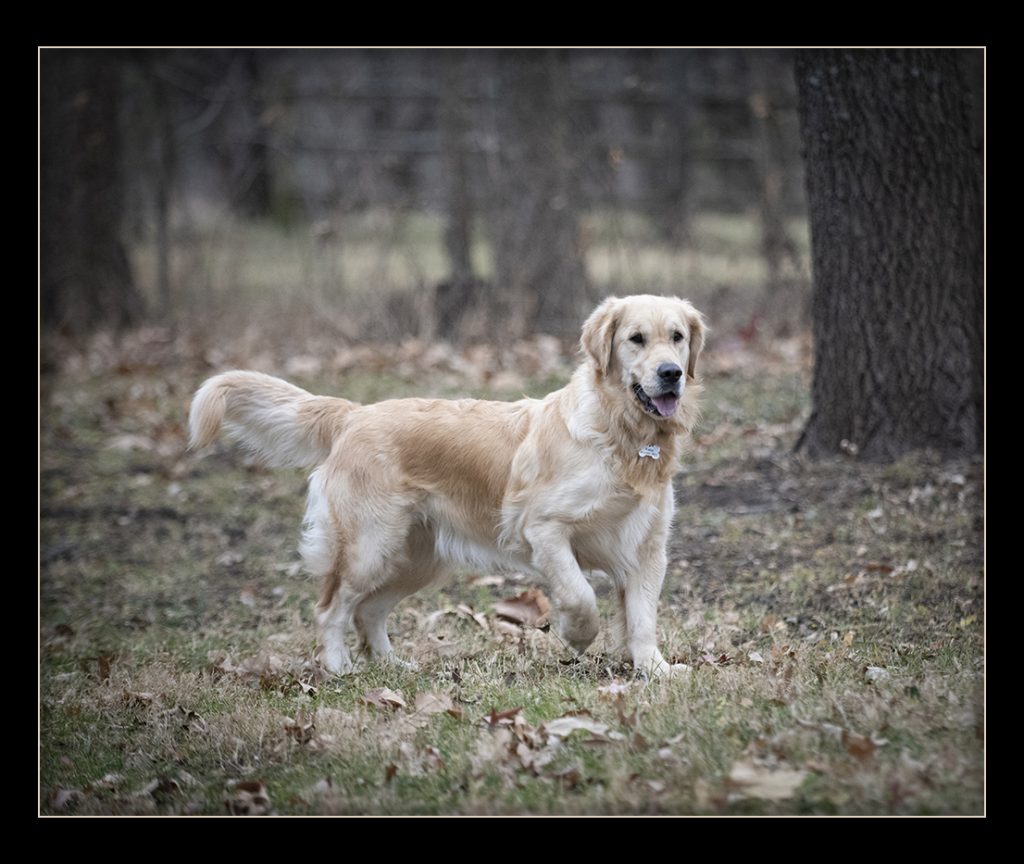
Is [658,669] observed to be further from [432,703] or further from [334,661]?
[334,661]

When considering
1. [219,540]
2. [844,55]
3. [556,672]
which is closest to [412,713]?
[556,672]

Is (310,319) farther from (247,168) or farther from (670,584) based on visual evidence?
(247,168)

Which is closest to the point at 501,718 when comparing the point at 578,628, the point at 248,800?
the point at 578,628

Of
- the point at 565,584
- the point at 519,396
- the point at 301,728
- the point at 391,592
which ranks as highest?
the point at 519,396

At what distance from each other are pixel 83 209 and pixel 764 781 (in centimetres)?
1308

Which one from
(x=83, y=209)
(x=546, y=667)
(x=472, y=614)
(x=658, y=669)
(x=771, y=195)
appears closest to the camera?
(x=658, y=669)

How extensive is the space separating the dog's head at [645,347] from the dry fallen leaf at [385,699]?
5.02ft

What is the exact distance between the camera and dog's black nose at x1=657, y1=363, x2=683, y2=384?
459 centimetres

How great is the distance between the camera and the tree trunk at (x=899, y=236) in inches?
266

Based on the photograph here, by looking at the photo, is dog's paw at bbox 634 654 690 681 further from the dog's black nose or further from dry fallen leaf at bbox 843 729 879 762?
the dog's black nose

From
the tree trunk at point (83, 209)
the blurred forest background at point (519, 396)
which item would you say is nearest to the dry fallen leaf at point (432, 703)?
the blurred forest background at point (519, 396)

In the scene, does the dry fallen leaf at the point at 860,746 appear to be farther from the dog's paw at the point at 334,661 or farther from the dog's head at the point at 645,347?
the dog's paw at the point at 334,661

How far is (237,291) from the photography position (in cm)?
1409

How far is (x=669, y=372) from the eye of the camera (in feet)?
15.1
